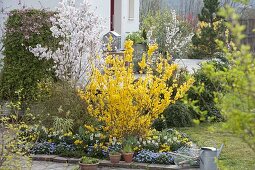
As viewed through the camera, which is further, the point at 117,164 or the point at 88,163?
the point at 117,164

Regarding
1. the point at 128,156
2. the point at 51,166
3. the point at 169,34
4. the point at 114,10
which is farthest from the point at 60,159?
the point at 114,10

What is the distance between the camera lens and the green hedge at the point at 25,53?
395 inches

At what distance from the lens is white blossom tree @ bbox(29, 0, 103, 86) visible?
9.45 metres

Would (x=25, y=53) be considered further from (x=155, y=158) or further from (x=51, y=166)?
(x=155, y=158)

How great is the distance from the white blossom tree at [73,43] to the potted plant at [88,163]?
2426mm

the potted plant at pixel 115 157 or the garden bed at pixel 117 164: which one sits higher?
the potted plant at pixel 115 157

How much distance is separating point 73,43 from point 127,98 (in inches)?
90.7

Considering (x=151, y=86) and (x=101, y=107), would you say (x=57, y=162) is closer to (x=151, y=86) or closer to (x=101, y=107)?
(x=101, y=107)

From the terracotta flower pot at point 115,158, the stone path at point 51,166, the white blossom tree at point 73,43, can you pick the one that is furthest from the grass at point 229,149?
the white blossom tree at point 73,43

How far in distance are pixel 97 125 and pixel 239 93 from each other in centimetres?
533

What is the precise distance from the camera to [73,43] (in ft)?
31.0

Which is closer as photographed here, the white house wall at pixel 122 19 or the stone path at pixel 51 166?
the stone path at pixel 51 166

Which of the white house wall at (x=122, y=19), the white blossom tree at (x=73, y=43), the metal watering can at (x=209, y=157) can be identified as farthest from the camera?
the white house wall at (x=122, y=19)

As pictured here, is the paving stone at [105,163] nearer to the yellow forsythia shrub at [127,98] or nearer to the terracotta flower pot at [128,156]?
the terracotta flower pot at [128,156]
